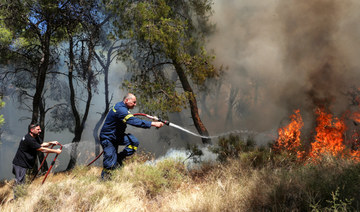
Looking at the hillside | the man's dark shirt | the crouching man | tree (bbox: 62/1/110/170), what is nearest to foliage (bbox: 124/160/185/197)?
the hillside

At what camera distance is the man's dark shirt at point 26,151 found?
473 centimetres

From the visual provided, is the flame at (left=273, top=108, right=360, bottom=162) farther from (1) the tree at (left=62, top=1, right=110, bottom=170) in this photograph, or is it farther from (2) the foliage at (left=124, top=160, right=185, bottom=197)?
(1) the tree at (left=62, top=1, right=110, bottom=170)

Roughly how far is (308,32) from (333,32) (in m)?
1.28

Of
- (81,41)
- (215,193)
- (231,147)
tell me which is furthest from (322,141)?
(81,41)

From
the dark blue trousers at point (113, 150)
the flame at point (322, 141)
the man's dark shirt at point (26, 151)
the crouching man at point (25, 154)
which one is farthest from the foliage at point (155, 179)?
the flame at point (322, 141)

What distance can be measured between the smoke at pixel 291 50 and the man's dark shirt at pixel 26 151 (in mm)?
8797

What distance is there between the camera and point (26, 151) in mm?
4836

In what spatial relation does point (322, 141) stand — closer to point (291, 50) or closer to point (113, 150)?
point (113, 150)

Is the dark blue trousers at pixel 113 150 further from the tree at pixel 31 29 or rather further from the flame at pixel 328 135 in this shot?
the tree at pixel 31 29

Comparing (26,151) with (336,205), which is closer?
(336,205)

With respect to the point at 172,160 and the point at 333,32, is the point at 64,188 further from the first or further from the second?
the point at 333,32

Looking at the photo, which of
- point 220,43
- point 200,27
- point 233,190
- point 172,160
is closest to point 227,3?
point 220,43

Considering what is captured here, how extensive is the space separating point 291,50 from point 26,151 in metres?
11.6

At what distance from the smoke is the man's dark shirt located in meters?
8.80
